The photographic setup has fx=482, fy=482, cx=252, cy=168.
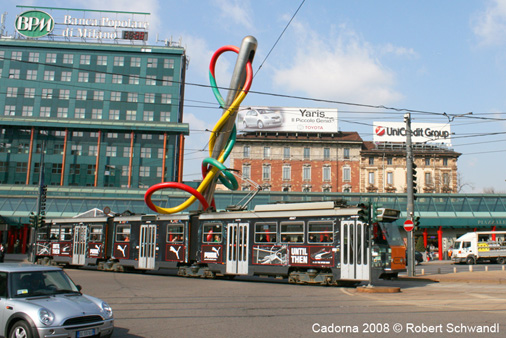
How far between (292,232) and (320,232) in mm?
1376

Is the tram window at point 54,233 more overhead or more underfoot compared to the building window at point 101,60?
more underfoot

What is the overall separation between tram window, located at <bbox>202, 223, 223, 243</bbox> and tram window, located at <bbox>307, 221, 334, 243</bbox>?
503 centimetres

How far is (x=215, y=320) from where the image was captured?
35.0ft

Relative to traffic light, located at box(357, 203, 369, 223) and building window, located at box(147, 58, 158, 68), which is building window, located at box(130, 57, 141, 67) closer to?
building window, located at box(147, 58, 158, 68)

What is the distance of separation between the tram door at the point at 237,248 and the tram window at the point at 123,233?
768cm

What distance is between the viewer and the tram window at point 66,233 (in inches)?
1214

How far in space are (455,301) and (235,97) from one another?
55.8 ft

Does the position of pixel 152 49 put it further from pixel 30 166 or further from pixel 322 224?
pixel 322 224

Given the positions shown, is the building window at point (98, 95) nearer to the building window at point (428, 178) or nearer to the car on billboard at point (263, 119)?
the car on billboard at point (263, 119)

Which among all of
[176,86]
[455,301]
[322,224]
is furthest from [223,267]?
[176,86]

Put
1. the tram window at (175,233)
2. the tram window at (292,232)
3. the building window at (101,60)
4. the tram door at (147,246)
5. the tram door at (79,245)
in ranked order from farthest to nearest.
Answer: the building window at (101,60), the tram door at (79,245), the tram door at (147,246), the tram window at (175,233), the tram window at (292,232)

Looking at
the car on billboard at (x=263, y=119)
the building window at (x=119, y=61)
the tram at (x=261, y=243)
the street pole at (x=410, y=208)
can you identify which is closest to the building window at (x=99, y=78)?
the building window at (x=119, y=61)

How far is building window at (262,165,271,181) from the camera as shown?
77938 millimetres

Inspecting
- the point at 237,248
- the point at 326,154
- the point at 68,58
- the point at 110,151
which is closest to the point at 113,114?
the point at 110,151
